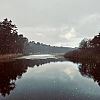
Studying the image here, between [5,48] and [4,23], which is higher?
[4,23]

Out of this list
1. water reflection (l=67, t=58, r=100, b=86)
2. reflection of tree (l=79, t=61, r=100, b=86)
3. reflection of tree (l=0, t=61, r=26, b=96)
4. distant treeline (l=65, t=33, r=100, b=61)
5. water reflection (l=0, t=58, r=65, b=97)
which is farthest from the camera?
distant treeline (l=65, t=33, r=100, b=61)

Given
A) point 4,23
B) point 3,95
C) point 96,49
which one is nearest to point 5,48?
point 4,23

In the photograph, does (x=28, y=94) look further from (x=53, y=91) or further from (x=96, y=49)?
(x=96, y=49)

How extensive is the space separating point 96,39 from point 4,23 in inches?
2023

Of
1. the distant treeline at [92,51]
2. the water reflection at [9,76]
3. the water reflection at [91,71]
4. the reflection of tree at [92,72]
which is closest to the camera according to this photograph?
the water reflection at [9,76]

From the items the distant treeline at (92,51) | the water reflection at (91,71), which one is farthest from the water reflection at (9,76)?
the distant treeline at (92,51)

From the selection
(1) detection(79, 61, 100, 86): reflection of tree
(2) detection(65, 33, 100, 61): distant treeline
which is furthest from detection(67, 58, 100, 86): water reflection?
(2) detection(65, 33, 100, 61): distant treeline

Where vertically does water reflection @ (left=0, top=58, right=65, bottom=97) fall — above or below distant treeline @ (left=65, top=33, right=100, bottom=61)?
below

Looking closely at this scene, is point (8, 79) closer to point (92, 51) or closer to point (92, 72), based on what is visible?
point (92, 72)

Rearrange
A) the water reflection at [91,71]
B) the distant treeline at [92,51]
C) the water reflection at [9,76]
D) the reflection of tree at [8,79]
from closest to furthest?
the reflection of tree at [8,79] → the water reflection at [9,76] → the water reflection at [91,71] → the distant treeline at [92,51]

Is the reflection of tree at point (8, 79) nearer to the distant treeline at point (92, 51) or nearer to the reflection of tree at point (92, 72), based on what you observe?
the reflection of tree at point (92, 72)

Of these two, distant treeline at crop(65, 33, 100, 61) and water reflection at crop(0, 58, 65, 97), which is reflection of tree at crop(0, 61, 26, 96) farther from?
distant treeline at crop(65, 33, 100, 61)

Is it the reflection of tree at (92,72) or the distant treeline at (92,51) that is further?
the distant treeline at (92,51)

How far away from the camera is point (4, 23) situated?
95.6 metres
